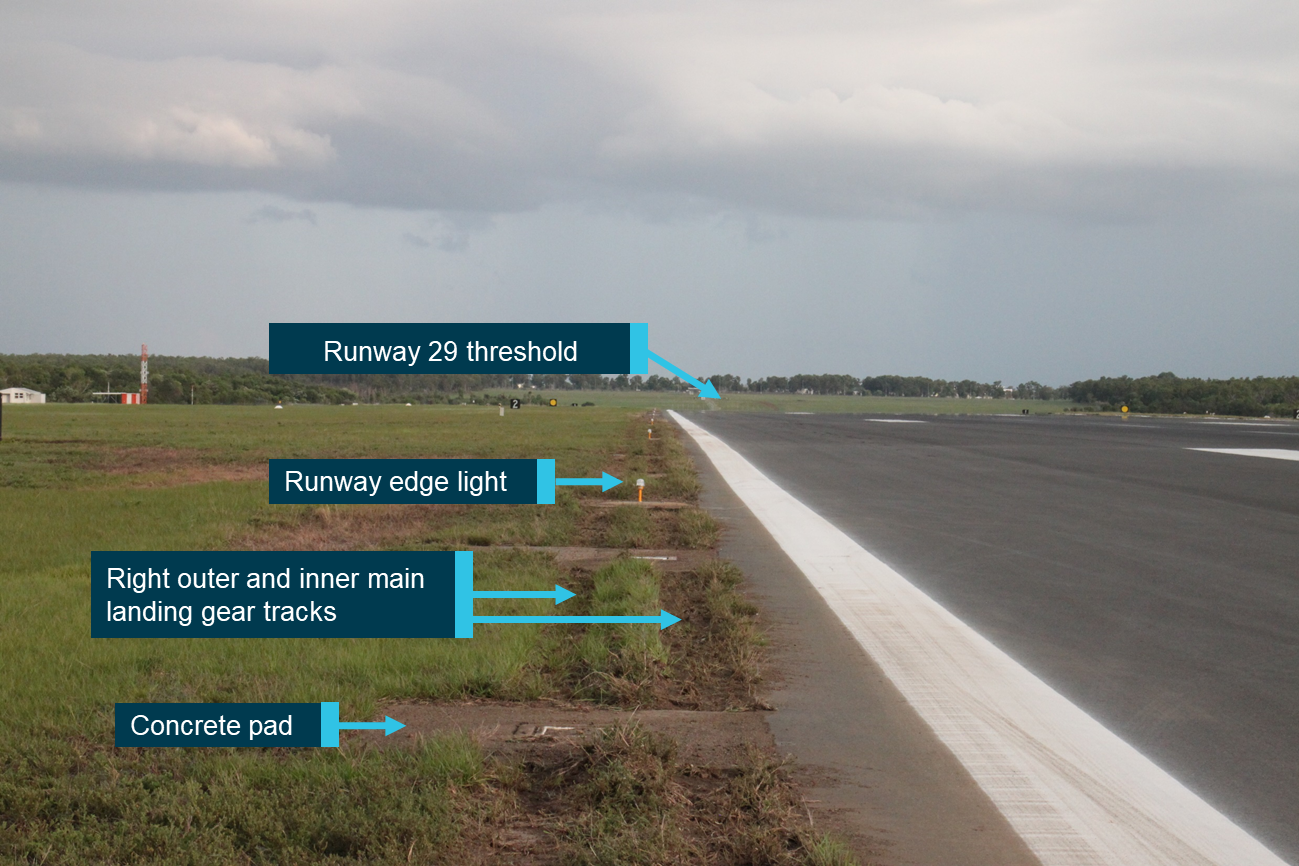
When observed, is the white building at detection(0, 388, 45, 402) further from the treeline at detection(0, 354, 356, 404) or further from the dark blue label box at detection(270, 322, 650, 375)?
the dark blue label box at detection(270, 322, 650, 375)

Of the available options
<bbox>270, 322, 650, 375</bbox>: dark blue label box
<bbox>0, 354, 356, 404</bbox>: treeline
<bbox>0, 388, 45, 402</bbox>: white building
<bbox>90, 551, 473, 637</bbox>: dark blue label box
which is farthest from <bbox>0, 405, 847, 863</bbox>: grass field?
<bbox>0, 388, 45, 402</bbox>: white building

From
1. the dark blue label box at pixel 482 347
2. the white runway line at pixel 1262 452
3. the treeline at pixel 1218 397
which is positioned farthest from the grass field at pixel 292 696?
the treeline at pixel 1218 397

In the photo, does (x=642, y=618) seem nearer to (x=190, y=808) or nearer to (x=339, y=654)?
(x=339, y=654)

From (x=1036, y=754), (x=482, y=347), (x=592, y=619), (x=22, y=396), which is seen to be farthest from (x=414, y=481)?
(x=22, y=396)

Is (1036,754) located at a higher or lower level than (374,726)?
lower

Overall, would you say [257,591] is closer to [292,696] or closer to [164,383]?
[292,696]

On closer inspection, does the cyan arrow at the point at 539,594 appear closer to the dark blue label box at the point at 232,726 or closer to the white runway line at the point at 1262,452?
the dark blue label box at the point at 232,726
